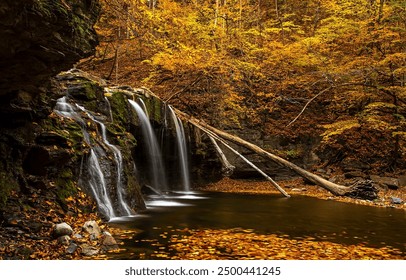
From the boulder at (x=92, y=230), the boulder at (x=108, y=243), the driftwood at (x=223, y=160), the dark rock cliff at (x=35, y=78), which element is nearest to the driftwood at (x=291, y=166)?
the driftwood at (x=223, y=160)

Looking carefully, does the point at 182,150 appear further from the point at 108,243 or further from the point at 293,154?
the point at 108,243

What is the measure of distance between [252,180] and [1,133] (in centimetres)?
1431

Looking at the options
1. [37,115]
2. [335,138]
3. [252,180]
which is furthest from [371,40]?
[37,115]

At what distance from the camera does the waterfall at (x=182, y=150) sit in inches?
619

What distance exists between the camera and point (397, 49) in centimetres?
1828

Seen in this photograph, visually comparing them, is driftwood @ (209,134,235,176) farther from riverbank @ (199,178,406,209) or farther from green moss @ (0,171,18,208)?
green moss @ (0,171,18,208)

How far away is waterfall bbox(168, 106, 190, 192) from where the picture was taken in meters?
15.7

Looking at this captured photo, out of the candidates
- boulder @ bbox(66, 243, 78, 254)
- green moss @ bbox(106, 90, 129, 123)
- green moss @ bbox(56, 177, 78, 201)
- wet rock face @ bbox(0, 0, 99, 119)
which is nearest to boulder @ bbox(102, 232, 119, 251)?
boulder @ bbox(66, 243, 78, 254)

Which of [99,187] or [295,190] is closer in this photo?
[99,187]

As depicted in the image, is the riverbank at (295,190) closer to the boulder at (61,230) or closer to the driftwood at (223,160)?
the driftwood at (223,160)

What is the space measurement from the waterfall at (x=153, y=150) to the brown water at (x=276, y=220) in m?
2.24

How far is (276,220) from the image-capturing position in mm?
8922

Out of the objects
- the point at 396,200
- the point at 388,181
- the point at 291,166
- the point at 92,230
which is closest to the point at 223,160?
the point at 291,166

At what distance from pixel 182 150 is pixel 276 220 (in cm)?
766
